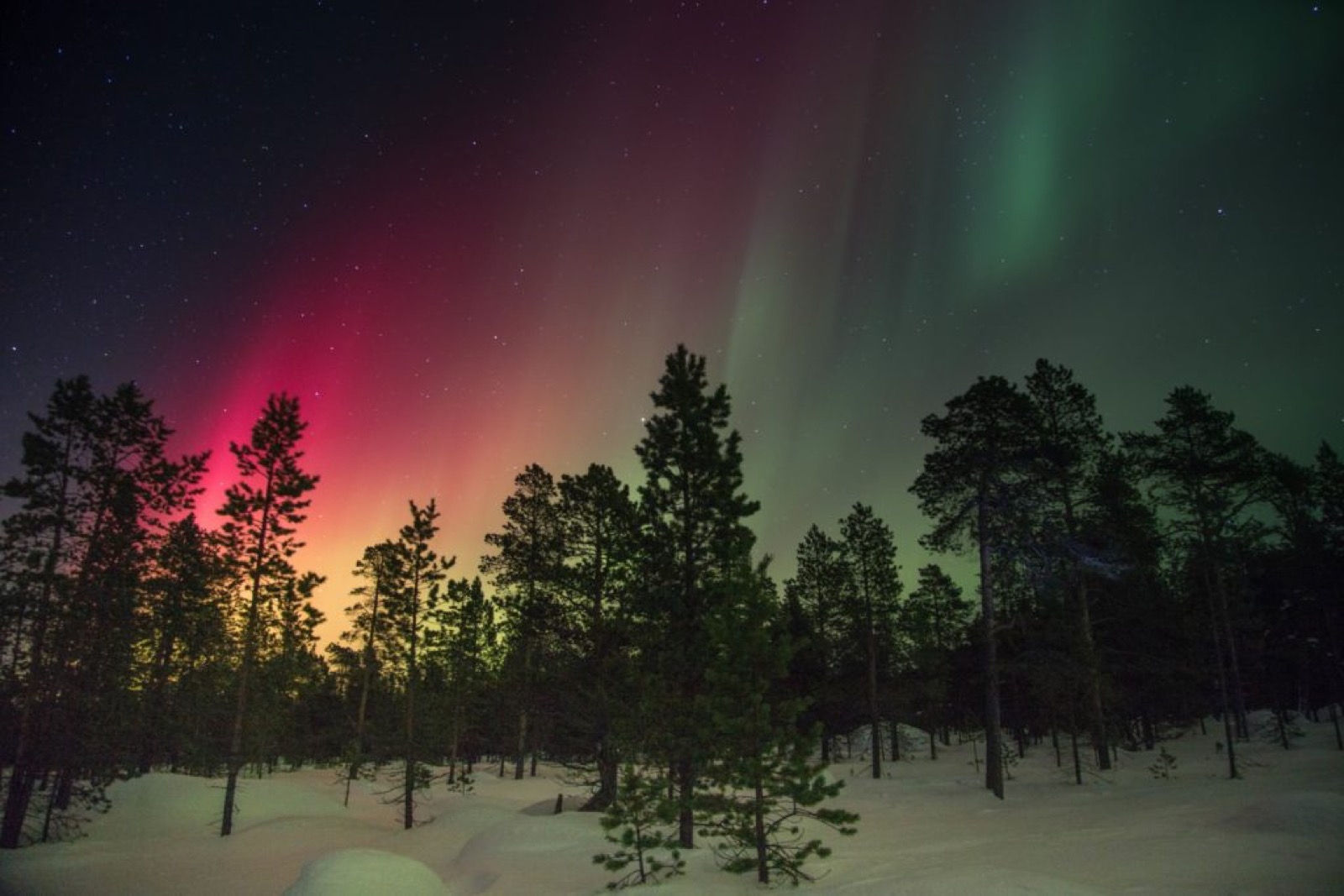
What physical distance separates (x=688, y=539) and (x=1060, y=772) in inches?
948

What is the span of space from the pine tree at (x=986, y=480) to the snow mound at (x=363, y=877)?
19.8 metres

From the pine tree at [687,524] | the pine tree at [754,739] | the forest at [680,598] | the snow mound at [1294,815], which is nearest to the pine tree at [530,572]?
the forest at [680,598]

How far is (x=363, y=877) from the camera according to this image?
13.0m

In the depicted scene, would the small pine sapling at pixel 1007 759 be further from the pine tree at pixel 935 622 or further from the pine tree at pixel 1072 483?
the pine tree at pixel 935 622

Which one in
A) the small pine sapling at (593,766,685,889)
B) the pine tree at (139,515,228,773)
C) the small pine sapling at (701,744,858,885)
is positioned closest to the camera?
the small pine sapling at (701,744,858,885)

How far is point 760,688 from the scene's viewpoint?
1329 centimetres

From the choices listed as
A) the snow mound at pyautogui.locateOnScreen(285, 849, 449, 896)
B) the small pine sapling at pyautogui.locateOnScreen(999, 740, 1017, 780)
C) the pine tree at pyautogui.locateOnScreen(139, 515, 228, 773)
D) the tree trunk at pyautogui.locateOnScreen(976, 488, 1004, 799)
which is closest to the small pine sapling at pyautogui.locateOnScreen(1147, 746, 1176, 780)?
the small pine sapling at pyautogui.locateOnScreen(999, 740, 1017, 780)

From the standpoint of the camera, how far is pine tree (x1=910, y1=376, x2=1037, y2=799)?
23.7m

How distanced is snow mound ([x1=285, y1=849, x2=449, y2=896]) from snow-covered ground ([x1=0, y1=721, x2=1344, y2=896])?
0.14ft

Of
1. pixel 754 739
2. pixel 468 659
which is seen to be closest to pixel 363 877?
pixel 754 739

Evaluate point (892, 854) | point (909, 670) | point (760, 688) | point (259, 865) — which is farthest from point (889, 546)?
point (259, 865)

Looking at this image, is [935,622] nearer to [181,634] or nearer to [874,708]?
[874,708]

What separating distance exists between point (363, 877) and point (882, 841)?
13.7 metres

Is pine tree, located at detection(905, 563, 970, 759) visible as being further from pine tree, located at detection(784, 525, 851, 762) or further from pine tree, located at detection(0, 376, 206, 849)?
pine tree, located at detection(0, 376, 206, 849)
